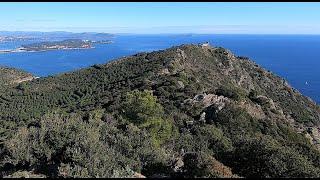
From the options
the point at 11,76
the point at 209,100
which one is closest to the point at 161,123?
the point at 209,100

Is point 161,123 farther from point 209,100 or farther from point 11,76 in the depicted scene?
point 11,76

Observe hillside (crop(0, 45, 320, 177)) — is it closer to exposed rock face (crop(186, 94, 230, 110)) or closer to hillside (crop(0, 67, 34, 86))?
exposed rock face (crop(186, 94, 230, 110))

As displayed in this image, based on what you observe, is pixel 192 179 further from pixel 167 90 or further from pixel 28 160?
pixel 167 90

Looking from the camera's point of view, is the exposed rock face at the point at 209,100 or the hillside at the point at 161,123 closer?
the hillside at the point at 161,123

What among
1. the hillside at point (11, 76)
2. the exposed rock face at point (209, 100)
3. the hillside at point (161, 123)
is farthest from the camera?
the hillside at point (11, 76)

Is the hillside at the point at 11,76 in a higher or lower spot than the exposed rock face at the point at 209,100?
lower

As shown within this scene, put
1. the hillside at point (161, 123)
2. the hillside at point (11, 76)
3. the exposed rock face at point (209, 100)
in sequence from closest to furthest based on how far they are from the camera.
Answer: the hillside at point (161, 123) → the exposed rock face at point (209, 100) → the hillside at point (11, 76)

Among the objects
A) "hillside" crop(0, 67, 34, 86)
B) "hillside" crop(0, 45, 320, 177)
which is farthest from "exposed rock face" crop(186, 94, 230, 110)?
"hillside" crop(0, 67, 34, 86)

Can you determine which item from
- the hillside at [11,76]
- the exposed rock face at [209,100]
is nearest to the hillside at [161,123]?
the exposed rock face at [209,100]

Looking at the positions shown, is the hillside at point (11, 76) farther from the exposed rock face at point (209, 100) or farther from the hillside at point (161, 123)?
the exposed rock face at point (209, 100)

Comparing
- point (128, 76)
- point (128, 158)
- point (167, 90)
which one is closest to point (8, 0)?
point (128, 158)
